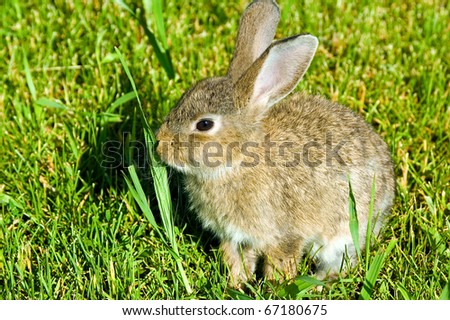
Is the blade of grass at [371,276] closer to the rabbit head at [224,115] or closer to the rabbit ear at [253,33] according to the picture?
the rabbit head at [224,115]

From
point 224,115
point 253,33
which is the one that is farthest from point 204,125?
point 253,33

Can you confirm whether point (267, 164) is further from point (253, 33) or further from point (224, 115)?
point (253, 33)

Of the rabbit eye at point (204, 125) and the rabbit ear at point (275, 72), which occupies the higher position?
the rabbit ear at point (275, 72)


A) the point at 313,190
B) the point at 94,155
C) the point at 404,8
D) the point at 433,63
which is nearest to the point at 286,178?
the point at 313,190

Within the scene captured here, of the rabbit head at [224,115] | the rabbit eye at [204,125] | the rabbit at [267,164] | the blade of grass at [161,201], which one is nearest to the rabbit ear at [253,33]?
the rabbit at [267,164]

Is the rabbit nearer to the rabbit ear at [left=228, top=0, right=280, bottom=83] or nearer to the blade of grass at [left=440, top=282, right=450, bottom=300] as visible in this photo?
the rabbit ear at [left=228, top=0, right=280, bottom=83]

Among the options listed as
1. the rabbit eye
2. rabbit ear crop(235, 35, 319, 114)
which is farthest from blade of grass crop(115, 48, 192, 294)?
rabbit ear crop(235, 35, 319, 114)

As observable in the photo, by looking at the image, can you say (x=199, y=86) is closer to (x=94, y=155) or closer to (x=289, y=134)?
(x=289, y=134)
